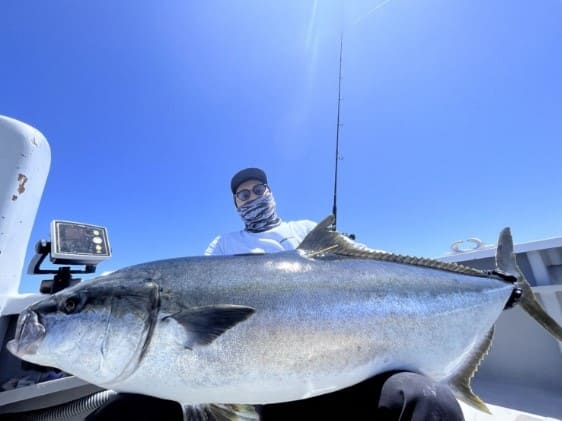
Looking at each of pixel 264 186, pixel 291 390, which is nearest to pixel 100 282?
pixel 291 390

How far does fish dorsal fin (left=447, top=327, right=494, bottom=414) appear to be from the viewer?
60.8 inches

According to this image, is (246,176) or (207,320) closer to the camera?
(207,320)

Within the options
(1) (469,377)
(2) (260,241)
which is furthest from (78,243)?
(1) (469,377)

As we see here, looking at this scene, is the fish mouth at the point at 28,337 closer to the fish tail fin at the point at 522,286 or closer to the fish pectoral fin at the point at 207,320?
the fish pectoral fin at the point at 207,320

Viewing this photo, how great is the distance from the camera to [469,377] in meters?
1.64

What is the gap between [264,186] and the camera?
2971mm

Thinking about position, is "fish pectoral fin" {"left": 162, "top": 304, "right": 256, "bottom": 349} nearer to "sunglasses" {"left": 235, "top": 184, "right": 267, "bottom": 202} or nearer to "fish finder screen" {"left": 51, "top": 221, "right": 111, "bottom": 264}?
"fish finder screen" {"left": 51, "top": 221, "right": 111, "bottom": 264}

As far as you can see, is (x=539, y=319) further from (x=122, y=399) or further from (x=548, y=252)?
(x=122, y=399)

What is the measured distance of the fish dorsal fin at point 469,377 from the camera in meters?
1.54

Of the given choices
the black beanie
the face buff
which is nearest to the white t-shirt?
the face buff

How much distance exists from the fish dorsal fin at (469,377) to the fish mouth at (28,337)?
82.6 inches

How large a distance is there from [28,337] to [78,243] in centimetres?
124

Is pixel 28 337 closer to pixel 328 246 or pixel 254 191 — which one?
pixel 328 246

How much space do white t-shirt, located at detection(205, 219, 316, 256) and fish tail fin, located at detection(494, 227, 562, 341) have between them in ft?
5.28
